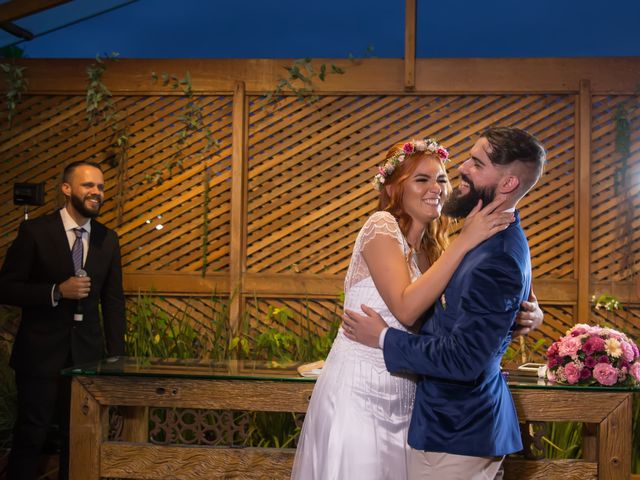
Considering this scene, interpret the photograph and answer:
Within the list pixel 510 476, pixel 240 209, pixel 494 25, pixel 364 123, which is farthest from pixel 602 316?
pixel 494 25

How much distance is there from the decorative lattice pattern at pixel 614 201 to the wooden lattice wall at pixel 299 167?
11mm

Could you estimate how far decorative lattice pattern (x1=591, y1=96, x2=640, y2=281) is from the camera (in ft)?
20.3

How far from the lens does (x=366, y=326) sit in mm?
2402

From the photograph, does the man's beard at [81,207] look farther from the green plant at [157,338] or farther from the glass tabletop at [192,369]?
the glass tabletop at [192,369]

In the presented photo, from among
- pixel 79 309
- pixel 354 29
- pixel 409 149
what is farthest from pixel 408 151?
pixel 354 29

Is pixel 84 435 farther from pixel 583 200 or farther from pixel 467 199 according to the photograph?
pixel 583 200

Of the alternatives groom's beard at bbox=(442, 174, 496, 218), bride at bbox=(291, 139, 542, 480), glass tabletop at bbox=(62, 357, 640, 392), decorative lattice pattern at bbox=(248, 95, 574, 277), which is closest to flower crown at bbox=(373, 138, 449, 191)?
bride at bbox=(291, 139, 542, 480)

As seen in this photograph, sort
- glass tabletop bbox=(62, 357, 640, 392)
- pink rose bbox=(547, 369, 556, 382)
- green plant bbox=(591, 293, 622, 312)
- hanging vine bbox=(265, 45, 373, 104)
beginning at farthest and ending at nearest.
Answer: hanging vine bbox=(265, 45, 373, 104) < green plant bbox=(591, 293, 622, 312) < pink rose bbox=(547, 369, 556, 382) < glass tabletop bbox=(62, 357, 640, 392)

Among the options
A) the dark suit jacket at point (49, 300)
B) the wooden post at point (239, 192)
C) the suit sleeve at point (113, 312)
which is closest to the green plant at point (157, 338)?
Answer: the suit sleeve at point (113, 312)

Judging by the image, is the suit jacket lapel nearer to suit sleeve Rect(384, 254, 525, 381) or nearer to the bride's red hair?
the bride's red hair

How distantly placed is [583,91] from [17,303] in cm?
443

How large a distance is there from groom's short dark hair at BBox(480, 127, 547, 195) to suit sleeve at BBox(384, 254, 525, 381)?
28 centimetres

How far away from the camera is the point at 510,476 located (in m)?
3.06

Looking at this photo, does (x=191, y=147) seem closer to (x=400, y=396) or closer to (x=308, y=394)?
(x=308, y=394)
